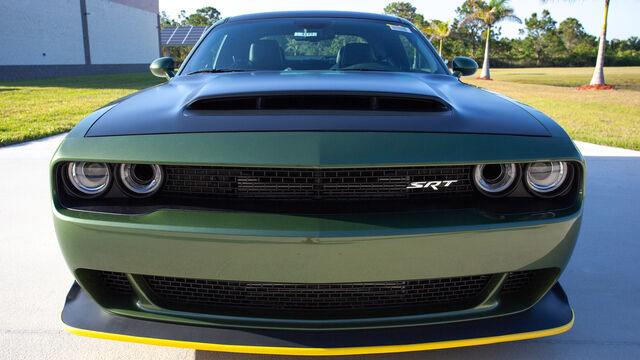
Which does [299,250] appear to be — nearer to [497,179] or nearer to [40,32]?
[497,179]

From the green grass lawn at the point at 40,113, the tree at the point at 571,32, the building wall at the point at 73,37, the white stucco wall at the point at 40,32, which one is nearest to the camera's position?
the green grass lawn at the point at 40,113

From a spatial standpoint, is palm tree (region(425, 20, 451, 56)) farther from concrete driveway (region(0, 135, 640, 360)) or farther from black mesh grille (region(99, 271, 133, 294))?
black mesh grille (region(99, 271, 133, 294))

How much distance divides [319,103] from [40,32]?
23606mm

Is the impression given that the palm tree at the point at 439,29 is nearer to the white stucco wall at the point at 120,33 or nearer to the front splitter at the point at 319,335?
the white stucco wall at the point at 120,33

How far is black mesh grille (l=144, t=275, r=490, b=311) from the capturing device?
4.59 feet

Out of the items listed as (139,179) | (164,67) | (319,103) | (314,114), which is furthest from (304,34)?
(139,179)

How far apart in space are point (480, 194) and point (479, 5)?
32.0 meters

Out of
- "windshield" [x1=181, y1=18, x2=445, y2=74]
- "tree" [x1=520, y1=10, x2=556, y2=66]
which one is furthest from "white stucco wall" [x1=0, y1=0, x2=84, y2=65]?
"tree" [x1=520, y1=10, x2=556, y2=66]

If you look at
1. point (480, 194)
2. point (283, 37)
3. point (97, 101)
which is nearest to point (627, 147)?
point (283, 37)

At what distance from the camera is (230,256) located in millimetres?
1287

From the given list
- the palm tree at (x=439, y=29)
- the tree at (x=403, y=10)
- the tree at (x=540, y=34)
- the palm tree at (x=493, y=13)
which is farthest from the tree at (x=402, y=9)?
the palm tree at (x=493, y=13)

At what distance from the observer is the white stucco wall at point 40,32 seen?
60.8 ft

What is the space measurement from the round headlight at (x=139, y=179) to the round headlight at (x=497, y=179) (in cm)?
101

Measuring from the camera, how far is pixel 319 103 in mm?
1527
